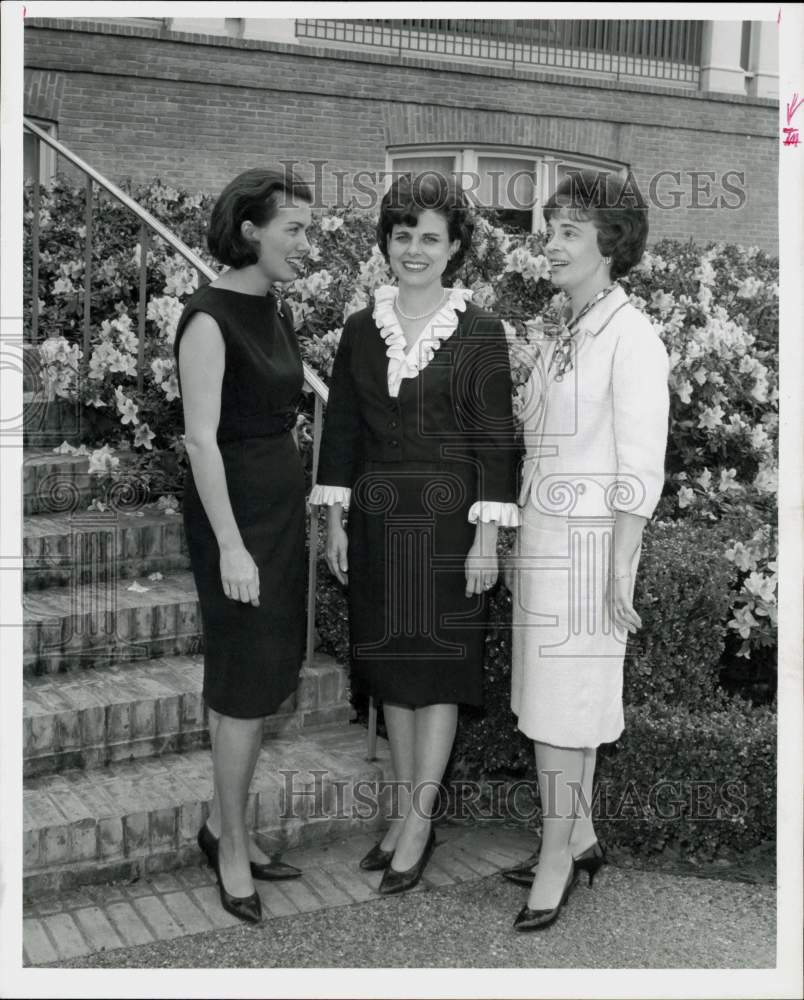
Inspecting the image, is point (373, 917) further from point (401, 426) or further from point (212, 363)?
point (212, 363)

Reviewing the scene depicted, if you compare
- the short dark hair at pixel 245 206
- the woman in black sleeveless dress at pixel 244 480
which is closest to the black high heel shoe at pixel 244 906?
the woman in black sleeveless dress at pixel 244 480

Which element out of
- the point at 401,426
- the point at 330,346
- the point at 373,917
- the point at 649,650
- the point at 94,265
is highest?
the point at 94,265

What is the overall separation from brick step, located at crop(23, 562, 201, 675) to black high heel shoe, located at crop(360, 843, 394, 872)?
1160mm

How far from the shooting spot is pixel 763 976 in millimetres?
2590

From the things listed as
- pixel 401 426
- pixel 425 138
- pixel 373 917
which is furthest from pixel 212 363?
pixel 425 138

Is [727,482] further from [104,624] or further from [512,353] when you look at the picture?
[104,624]

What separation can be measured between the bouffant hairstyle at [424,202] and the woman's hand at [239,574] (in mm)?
996

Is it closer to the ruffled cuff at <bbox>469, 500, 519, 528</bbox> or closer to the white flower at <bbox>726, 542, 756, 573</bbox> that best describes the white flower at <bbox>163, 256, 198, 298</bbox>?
the ruffled cuff at <bbox>469, 500, 519, 528</bbox>

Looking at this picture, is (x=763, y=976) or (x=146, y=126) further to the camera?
(x=146, y=126)

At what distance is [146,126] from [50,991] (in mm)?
8030

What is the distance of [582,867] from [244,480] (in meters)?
1.57

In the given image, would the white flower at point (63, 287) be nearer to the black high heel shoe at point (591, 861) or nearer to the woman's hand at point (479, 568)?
the woman's hand at point (479, 568)

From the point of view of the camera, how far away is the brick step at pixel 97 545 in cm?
416

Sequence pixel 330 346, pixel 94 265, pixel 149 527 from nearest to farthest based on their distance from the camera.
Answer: pixel 149 527 → pixel 330 346 → pixel 94 265
